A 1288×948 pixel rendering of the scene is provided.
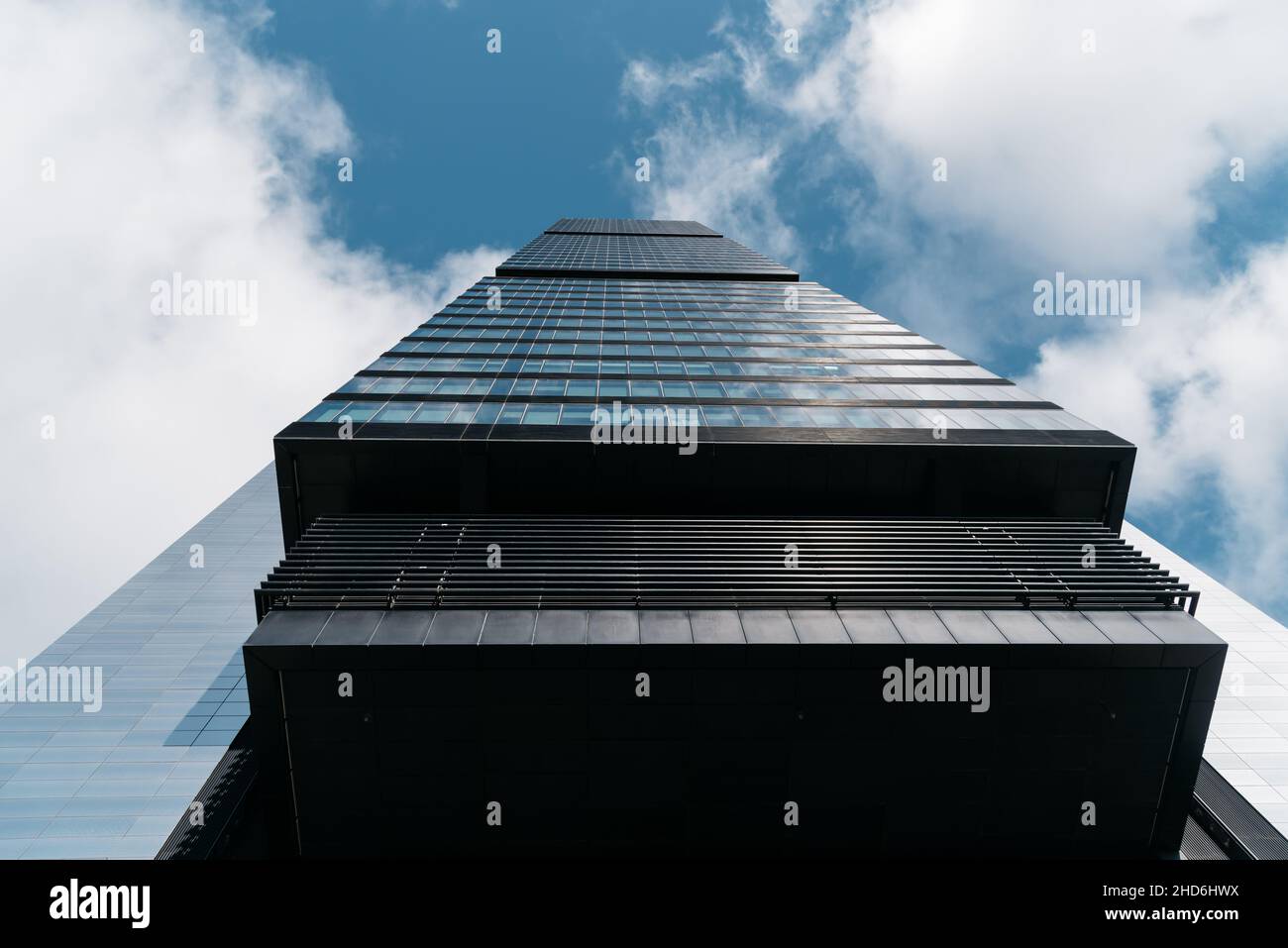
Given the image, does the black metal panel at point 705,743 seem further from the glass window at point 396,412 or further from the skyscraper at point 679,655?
the glass window at point 396,412

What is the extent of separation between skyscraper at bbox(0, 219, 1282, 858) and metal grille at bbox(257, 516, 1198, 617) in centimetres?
9

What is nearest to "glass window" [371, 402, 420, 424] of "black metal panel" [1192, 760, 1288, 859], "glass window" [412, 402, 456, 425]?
"glass window" [412, 402, 456, 425]

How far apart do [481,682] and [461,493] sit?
6590 millimetres

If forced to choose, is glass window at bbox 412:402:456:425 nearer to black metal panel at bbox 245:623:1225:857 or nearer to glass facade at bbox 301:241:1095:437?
glass facade at bbox 301:241:1095:437

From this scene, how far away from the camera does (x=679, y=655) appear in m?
11.8

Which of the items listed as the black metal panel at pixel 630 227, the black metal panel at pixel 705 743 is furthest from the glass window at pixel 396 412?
the black metal panel at pixel 630 227

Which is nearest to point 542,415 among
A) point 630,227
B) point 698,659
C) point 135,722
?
point 698,659

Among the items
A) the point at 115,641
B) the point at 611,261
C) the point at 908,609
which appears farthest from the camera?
the point at 611,261

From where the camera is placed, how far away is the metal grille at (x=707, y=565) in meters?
13.3

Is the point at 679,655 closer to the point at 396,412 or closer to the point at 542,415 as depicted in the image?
the point at 542,415

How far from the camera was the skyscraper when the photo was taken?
12.0 m

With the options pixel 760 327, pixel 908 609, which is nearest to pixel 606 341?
pixel 760 327
